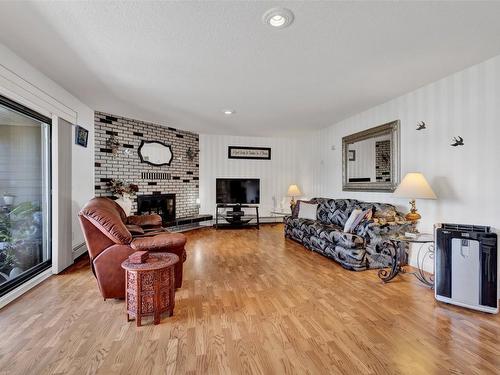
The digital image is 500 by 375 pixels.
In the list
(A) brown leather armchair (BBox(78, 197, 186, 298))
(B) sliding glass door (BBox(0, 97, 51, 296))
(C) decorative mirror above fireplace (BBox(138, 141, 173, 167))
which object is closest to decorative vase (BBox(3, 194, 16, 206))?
(B) sliding glass door (BBox(0, 97, 51, 296))

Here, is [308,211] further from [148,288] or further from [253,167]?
[148,288]

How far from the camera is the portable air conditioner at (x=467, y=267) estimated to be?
2.29 meters

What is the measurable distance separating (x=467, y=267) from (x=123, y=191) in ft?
17.0

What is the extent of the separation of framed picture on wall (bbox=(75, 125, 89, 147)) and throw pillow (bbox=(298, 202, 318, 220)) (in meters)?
4.16

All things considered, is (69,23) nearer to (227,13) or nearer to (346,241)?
(227,13)

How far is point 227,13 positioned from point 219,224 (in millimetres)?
5323

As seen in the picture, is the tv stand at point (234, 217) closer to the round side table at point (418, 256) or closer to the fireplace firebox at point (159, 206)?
the fireplace firebox at point (159, 206)

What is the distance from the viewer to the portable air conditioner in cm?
229

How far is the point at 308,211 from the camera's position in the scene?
525 centimetres

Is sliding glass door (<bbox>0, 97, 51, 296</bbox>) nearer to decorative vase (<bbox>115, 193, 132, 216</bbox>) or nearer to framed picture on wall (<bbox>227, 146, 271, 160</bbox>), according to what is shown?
decorative vase (<bbox>115, 193, 132, 216</bbox>)

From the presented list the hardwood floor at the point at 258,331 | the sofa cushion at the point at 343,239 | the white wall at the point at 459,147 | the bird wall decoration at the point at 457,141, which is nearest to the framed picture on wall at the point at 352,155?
the white wall at the point at 459,147

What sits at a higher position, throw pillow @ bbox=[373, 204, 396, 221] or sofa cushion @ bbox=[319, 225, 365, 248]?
throw pillow @ bbox=[373, 204, 396, 221]

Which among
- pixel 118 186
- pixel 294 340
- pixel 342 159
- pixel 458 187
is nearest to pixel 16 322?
pixel 294 340

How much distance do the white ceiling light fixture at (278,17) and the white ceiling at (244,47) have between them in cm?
5
